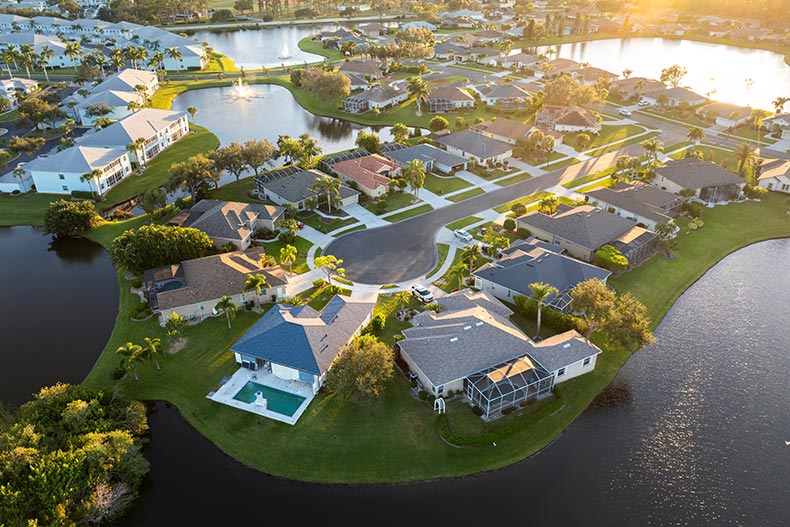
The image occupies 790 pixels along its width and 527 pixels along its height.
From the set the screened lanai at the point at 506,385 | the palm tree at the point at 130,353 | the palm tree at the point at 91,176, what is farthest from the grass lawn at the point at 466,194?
the palm tree at the point at 91,176

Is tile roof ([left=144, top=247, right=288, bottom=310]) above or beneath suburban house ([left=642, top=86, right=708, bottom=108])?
beneath

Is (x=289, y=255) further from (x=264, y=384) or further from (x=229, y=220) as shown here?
(x=264, y=384)

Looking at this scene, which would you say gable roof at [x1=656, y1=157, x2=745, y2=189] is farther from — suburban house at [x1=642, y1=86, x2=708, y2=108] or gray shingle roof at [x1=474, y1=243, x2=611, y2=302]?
suburban house at [x1=642, y1=86, x2=708, y2=108]

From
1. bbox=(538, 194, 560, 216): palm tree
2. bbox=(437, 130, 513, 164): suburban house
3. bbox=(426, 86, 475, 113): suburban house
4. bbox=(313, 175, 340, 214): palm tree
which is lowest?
bbox=(538, 194, 560, 216): palm tree

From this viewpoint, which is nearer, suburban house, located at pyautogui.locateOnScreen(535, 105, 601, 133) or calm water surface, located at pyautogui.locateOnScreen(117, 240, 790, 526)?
calm water surface, located at pyautogui.locateOnScreen(117, 240, 790, 526)

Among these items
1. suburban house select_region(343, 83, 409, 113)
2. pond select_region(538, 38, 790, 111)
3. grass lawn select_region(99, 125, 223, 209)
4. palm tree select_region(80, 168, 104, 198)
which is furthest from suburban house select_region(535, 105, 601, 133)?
palm tree select_region(80, 168, 104, 198)

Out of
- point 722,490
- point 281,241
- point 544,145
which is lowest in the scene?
point 722,490

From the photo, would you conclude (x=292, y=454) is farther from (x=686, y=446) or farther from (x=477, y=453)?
(x=686, y=446)

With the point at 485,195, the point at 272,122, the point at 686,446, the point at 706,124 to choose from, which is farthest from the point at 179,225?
the point at 706,124
